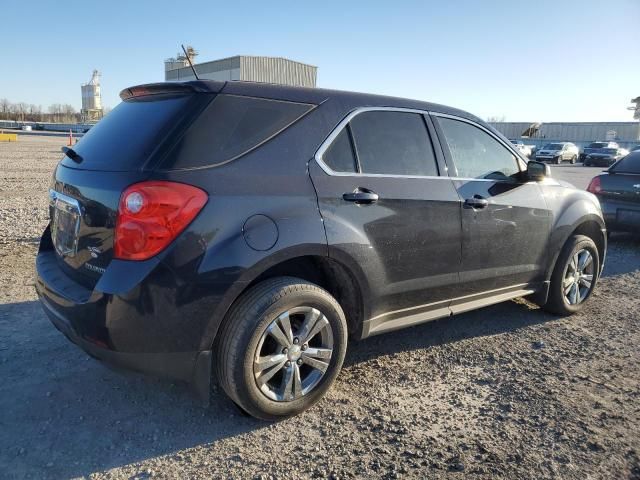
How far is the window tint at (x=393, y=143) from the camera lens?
10.7ft

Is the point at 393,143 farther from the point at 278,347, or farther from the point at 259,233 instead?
the point at 278,347

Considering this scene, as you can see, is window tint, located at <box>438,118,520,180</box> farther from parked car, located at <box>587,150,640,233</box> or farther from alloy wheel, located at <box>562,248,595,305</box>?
parked car, located at <box>587,150,640,233</box>

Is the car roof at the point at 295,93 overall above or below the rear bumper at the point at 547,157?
above

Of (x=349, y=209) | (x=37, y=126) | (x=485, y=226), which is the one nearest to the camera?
(x=349, y=209)

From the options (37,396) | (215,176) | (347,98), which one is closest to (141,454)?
(37,396)

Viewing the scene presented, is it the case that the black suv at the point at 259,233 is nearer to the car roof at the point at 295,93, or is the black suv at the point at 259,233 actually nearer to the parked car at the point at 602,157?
the car roof at the point at 295,93

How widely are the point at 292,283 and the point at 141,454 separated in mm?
1157

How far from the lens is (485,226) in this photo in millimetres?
3805

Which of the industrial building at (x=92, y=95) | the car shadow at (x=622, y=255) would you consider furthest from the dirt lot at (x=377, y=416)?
the industrial building at (x=92, y=95)

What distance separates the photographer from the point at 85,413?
9.70 ft

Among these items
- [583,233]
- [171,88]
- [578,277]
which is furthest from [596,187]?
[171,88]

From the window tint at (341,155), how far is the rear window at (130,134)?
857 millimetres

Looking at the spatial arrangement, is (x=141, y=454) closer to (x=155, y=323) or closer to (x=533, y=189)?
(x=155, y=323)

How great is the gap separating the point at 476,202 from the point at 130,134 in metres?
2.37
